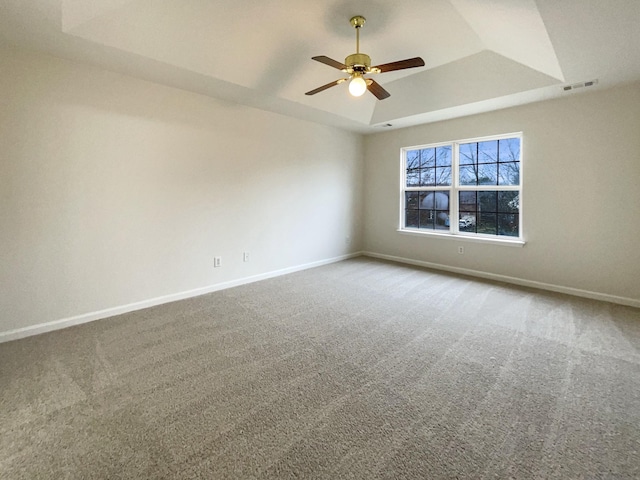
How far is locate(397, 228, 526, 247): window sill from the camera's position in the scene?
4336 mm

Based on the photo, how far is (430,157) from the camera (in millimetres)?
5340

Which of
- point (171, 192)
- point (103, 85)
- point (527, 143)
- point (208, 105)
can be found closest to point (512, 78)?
point (527, 143)

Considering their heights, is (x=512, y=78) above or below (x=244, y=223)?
above

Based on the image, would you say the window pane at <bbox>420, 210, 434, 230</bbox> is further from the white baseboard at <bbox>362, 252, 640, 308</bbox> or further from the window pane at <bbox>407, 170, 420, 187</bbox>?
the white baseboard at <bbox>362, 252, 640, 308</bbox>

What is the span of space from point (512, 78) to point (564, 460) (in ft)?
12.3

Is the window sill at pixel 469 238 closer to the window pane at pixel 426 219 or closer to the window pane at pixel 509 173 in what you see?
the window pane at pixel 426 219

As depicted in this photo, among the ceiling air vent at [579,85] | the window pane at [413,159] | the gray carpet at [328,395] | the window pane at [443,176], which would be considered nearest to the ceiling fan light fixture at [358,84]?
the gray carpet at [328,395]

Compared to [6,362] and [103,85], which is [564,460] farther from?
[103,85]

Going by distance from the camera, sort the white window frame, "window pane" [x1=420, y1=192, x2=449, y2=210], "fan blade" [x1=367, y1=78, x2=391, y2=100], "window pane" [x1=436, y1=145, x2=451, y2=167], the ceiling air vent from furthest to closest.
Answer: "window pane" [x1=420, y1=192, x2=449, y2=210] < "window pane" [x1=436, y1=145, x2=451, y2=167] < the white window frame < the ceiling air vent < "fan blade" [x1=367, y1=78, x2=391, y2=100]

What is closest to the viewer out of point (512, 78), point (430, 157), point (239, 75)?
point (239, 75)

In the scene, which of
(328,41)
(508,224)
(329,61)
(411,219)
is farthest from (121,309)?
(508,224)

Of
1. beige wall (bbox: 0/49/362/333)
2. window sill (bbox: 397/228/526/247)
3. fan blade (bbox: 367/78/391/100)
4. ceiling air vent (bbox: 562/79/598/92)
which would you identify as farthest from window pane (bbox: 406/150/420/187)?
fan blade (bbox: 367/78/391/100)

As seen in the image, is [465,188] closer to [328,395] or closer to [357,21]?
[357,21]

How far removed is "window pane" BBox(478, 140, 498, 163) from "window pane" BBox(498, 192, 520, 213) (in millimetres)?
554
